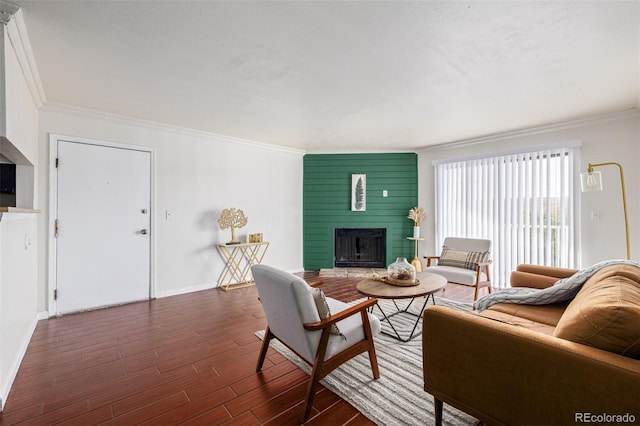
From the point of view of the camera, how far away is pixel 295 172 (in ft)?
18.4

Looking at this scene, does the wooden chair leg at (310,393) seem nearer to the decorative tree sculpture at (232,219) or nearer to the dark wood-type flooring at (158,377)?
the dark wood-type flooring at (158,377)

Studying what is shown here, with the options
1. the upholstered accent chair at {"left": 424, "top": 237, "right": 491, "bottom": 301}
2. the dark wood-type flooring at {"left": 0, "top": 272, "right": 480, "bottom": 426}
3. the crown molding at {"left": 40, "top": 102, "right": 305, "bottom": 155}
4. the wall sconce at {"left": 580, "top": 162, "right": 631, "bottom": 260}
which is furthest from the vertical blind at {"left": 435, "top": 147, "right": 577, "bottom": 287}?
the dark wood-type flooring at {"left": 0, "top": 272, "right": 480, "bottom": 426}

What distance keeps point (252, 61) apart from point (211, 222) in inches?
111

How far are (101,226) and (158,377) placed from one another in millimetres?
2304

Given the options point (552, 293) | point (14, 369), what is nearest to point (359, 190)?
point (552, 293)

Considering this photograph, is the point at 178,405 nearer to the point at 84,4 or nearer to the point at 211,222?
the point at 84,4

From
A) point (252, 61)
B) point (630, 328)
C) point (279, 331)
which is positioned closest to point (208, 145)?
point (252, 61)

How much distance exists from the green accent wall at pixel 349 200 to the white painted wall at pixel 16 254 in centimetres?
387

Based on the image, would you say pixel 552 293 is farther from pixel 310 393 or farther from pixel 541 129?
pixel 541 129

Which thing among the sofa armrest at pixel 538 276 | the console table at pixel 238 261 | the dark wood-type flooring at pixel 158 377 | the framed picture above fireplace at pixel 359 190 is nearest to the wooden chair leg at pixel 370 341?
the dark wood-type flooring at pixel 158 377

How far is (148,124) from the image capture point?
151 inches

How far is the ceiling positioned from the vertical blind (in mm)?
771

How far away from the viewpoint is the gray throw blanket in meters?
2.04

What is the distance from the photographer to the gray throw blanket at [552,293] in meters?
2.04
